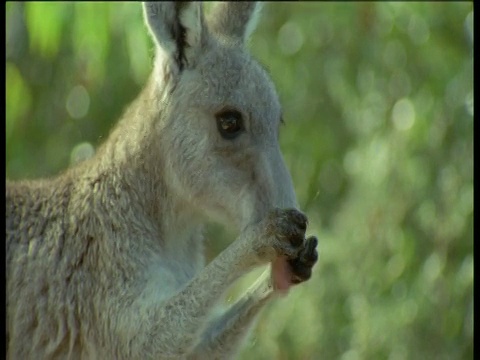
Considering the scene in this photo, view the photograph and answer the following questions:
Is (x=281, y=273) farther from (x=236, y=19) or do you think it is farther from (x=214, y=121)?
(x=236, y=19)

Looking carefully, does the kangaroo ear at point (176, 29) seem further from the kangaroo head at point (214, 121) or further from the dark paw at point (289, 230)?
the dark paw at point (289, 230)

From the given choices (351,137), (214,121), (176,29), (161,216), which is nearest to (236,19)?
(176,29)

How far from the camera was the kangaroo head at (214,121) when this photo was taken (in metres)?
5.50

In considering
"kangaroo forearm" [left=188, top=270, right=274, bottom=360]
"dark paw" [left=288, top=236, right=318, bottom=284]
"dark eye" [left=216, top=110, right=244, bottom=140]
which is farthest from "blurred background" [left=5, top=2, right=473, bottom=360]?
"dark paw" [left=288, top=236, right=318, bottom=284]

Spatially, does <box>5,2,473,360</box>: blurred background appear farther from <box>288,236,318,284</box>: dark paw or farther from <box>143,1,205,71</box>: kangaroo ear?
<box>288,236,318,284</box>: dark paw

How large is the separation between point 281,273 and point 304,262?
0.39 feet

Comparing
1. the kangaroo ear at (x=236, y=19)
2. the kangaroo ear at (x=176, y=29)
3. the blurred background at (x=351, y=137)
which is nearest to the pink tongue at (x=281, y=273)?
the kangaroo ear at (x=176, y=29)

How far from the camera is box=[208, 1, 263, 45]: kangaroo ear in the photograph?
20.2 ft

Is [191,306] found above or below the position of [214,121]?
below

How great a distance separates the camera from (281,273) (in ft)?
17.1

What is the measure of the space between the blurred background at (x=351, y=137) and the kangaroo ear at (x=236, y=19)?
174 cm

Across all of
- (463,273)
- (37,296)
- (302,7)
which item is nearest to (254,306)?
(37,296)

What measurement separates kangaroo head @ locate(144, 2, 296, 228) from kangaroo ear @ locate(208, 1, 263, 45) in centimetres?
28

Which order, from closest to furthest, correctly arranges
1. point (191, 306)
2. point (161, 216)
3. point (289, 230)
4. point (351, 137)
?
point (289, 230) → point (191, 306) → point (161, 216) → point (351, 137)
